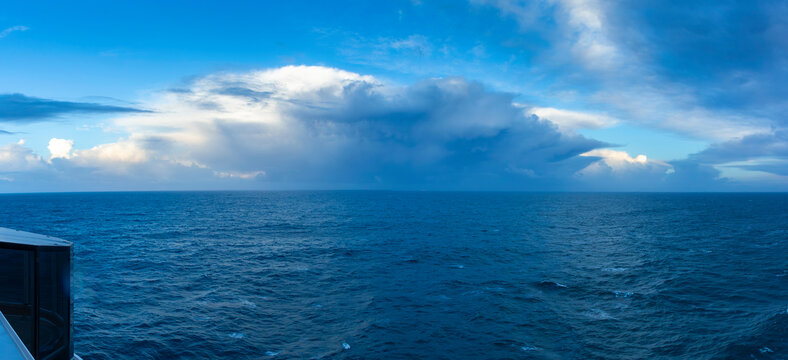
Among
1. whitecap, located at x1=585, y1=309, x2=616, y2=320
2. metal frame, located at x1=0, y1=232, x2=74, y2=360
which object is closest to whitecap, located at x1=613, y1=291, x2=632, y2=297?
whitecap, located at x1=585, y1=309, x2=616, y2=320

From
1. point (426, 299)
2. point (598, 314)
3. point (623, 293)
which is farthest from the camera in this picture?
point (623, 293)

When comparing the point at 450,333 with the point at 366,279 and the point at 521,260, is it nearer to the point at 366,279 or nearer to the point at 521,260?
the point at 366,279

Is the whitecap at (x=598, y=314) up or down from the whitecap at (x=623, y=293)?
down

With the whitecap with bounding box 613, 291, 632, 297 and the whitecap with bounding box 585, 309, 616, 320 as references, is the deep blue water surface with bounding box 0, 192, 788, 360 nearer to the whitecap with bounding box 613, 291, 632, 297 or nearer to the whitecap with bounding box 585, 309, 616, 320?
the whitecap with bounding box 585, 309, 616, 320

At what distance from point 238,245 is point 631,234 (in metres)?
82.4

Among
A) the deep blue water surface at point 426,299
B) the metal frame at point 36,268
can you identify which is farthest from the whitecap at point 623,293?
the metal frame at point 36,268

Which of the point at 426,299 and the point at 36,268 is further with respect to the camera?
the point at 426,299

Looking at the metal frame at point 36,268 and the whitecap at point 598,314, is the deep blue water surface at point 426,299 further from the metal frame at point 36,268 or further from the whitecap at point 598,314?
the metal frame at point 36,268

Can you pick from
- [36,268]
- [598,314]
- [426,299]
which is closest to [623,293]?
[598,314]

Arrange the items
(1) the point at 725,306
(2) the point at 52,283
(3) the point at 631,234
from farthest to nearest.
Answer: (3) the point at 631,234
(1) the point at 725,306
(2) the point at 52,283

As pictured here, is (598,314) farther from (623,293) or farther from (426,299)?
(426,299)

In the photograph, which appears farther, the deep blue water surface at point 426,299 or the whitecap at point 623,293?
the whitecap at point 623,293

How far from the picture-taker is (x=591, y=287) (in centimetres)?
4200

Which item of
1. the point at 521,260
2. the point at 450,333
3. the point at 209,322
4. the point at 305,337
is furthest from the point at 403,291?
the point at 521,260
